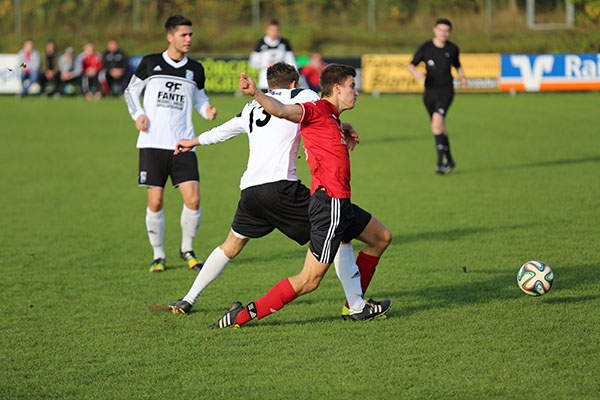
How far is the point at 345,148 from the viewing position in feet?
16.9

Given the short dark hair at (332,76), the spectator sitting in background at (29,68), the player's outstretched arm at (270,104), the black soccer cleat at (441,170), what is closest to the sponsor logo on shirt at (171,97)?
the short dark hair at (332,76)

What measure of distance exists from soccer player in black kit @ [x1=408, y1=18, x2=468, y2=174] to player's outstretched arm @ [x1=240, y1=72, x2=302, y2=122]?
863cm

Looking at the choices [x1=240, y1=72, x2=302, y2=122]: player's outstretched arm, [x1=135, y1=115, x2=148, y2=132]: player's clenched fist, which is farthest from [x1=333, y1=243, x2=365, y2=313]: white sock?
[x1=135, y1=115, x2=148, y2=132]: player's clenched fist

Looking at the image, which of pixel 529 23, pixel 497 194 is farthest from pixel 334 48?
pixel 497 194

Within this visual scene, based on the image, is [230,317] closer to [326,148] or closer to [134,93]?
[326,148]

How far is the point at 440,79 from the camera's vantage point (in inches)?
521

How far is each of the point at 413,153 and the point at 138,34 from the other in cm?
2803

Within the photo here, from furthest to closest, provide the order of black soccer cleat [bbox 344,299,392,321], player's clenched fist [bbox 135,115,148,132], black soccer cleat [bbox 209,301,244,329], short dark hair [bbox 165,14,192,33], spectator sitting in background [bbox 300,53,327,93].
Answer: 1. spectator sitting in background [bbox 300,53,327,93]
2. player's clenched fist [bbox 135,115,148,132]
3. short dark hair [bbox 165,14,192,33]
4. black soccer cleat [bbox 344,299,392,321]
5. black soccer cleat [bbox 209,301,244,329]

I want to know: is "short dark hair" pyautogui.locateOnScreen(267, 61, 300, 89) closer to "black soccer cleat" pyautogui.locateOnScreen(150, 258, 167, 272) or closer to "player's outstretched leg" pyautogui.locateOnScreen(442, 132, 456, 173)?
"black soccer cleat" pyautogui.locateOnScreen(150, 258, 167, 272)

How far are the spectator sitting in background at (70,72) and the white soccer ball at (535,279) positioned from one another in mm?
27503

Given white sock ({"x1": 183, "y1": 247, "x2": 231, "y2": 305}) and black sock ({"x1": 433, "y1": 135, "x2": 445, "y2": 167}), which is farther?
black sock ({"x1": 433, "y1": 135, "x2": 445, "y2": 167})

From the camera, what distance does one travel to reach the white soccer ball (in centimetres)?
594

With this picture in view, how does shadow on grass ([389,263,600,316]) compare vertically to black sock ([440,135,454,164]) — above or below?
below

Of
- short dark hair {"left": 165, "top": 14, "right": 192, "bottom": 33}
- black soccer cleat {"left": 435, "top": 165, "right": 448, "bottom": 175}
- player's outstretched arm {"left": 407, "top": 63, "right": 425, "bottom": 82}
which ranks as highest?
short dark hair {"left": 165, "top": 14, "right": 192, "bottom": 33}
